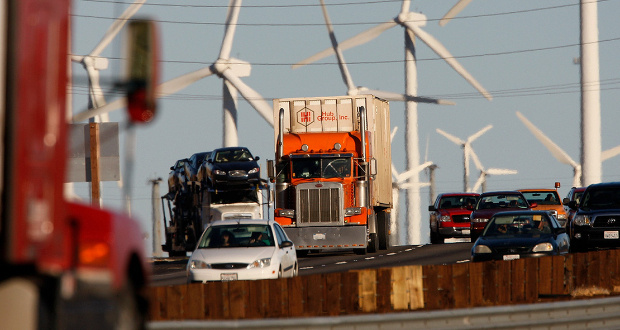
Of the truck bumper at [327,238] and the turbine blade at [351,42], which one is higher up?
the turbine blade at [351,42]

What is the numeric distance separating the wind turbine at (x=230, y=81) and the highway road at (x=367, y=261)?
15.8 metres

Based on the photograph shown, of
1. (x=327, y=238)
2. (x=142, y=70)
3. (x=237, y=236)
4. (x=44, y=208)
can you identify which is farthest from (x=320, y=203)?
(x=44, y=208)

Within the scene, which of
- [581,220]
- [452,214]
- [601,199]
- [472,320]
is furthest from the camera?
[452,214]

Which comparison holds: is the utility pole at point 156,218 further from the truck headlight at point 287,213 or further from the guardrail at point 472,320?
the guardrail at point 472,320

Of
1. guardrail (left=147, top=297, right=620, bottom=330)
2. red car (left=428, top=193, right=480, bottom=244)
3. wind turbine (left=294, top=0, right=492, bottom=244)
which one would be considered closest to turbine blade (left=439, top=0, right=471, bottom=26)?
wind turbine (left=294, top=0, right=492, bottom=244)

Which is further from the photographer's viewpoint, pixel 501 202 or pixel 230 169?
pixel 230 169

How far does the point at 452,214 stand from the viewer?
42000 mm

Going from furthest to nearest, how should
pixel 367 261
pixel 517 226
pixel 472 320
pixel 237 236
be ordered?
pixel 367 261 → pixel 517 226 → pixel 237 236 → pixel 472 320

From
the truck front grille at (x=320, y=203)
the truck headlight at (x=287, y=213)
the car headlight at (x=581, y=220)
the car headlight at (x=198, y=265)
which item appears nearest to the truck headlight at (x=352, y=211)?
the truck front grille at (x=320, y=203)

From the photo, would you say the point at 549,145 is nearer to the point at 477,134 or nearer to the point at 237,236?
the point at 477,134

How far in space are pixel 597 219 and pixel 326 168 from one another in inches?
384

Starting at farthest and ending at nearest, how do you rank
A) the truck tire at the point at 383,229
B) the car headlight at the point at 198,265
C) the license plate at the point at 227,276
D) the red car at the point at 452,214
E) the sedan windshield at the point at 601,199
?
the red car at the point at 452,214, the truck tire at the point at 383,229, the sedan windshield at the point at 601,199, the car headlight at the point at 198,265, the license plate at the point at 227,276

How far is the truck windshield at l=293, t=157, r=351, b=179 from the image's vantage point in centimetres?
3594

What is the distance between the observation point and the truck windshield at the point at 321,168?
35.9 metres
